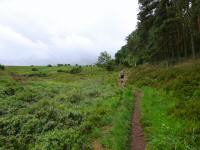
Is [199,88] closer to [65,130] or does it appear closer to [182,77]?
[182,77]

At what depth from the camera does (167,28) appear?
39.7 metres

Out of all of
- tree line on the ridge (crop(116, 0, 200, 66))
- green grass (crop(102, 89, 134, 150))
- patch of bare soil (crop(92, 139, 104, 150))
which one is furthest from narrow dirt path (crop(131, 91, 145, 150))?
tree line on the ridge (crop(116, 0, 200, 66))

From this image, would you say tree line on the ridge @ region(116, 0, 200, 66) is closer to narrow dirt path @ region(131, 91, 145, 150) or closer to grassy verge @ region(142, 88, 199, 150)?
grassy verge @ region(142, 88, 199, 150)

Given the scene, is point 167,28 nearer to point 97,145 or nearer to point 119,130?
point 119,130

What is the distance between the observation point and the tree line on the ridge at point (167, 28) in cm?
3785

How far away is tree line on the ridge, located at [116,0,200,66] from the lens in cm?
3785

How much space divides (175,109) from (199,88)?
535cm

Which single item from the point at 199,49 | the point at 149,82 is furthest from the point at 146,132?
the point at 199,49

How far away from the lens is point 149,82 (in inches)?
1142

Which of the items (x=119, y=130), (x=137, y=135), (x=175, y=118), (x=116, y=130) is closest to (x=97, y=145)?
(x=116, y=130)

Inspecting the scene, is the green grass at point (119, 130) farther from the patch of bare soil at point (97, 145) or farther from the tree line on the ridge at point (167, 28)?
the tree line on the ridge at point (167, 28)

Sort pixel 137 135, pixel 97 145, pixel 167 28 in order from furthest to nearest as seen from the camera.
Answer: pixel 167 28 < pixel 137 135 < pixel 97 145

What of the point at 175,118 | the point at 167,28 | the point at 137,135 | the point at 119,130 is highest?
the point at 167,28

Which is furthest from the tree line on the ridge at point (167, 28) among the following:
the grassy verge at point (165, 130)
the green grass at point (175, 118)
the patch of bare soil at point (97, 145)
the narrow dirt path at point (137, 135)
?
the patch of bare soil at point (97, 145)
